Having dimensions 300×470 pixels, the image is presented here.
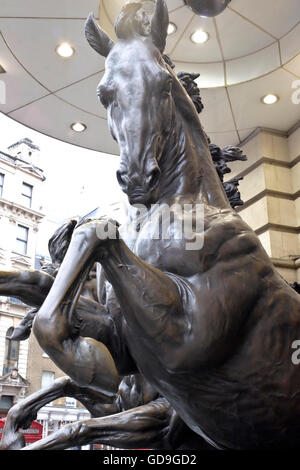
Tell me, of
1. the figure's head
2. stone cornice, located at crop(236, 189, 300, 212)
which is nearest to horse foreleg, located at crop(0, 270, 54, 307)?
the figure's head

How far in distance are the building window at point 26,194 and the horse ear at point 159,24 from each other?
22.6 ft

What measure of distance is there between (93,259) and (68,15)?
432 cm

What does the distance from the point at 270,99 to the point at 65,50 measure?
2.69m

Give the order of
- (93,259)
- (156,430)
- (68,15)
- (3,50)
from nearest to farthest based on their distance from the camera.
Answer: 1. (93,259)
2. (156,430)
3. (68,15)
4. (3,50)

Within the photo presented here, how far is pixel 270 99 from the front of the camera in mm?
6527

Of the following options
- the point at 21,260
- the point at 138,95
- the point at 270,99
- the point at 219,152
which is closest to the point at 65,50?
the point at 270,99

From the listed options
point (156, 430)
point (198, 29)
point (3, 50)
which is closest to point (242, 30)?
point (198, 29)

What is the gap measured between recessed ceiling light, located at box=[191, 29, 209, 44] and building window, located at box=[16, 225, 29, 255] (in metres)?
3.83

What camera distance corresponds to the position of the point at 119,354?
6.03 feet

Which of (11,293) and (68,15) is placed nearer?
(11,293)

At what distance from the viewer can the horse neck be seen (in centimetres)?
178

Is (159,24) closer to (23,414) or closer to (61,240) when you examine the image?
(61,240)

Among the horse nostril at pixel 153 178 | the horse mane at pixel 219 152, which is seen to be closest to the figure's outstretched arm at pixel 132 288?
the horse nostril at pixel 153 178

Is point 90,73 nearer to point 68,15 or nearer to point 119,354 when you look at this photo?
point 68,15
